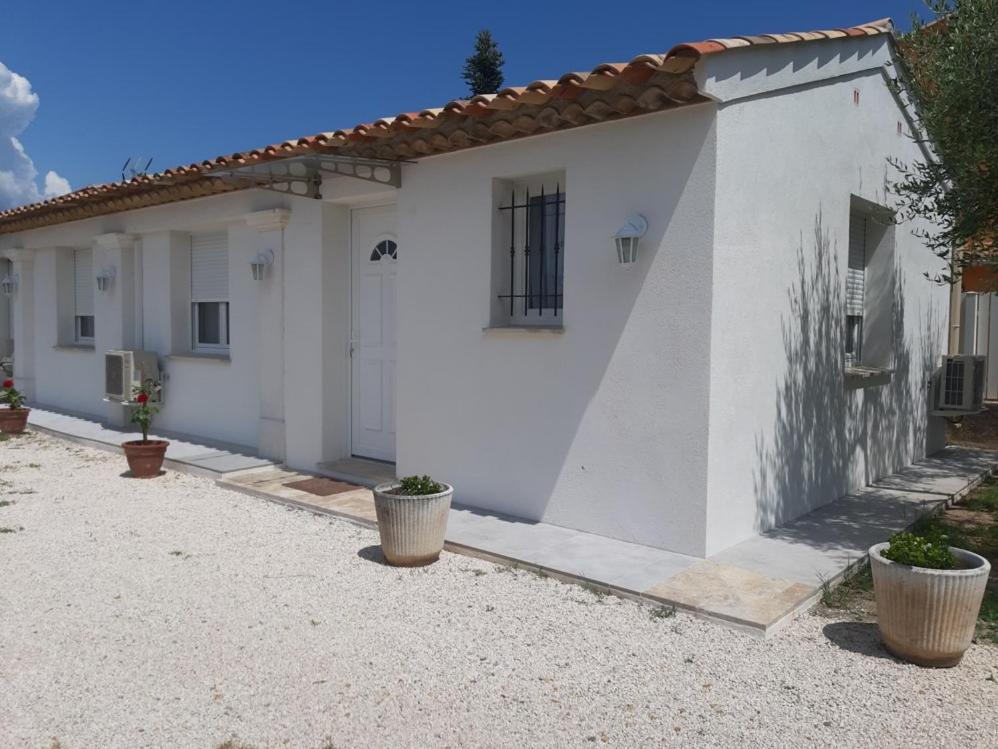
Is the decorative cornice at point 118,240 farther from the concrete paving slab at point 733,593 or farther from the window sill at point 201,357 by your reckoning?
the concrete paving slab at point 733,593

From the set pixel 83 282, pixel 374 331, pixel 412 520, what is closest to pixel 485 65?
pixel 83 282

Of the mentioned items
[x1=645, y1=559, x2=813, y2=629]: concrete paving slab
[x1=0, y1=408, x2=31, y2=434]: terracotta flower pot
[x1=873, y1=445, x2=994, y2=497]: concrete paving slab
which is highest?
[x1=0, y1=408, x2=31, y2=434]: terracotta flower pot

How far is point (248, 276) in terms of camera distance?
9.43 metres

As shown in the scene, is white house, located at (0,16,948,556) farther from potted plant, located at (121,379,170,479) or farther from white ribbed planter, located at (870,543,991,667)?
white ribbed planter, located at (870,543,991,667)

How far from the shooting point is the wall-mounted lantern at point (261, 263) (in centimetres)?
868

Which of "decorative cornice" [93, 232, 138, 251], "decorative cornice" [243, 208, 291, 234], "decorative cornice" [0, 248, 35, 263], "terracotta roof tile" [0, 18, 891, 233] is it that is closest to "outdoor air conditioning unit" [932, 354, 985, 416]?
"terracotta roof tile" [0, 18, 891, 233]

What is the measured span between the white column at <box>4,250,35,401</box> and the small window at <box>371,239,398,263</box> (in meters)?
8.88

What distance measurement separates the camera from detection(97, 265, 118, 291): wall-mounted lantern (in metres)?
11.4

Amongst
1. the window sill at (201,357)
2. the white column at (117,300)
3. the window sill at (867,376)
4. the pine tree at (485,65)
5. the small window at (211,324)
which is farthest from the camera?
the pine tree at (485,65)

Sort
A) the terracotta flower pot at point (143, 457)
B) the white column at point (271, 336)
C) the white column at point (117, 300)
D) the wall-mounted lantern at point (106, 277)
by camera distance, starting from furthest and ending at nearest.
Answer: the wall-mounted lantern at point (106, 277) → the white column at point (117, 300) → the white column at point (271, 336) → the terracotta flower pot at point (143, 457)

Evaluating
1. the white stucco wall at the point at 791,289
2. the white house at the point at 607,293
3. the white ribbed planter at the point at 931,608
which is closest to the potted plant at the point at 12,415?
the white house at the point at 607,293

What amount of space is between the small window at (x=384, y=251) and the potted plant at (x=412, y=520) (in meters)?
3.13

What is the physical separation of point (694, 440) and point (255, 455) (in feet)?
18.4

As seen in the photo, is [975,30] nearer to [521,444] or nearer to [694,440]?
[694,440]
